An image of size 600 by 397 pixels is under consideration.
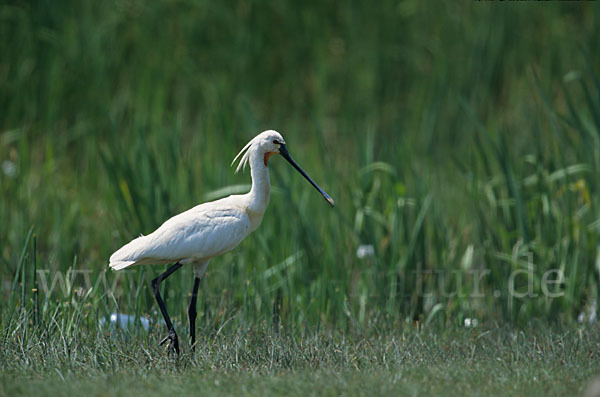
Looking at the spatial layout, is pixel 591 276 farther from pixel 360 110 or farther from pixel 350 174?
pixel 360 110

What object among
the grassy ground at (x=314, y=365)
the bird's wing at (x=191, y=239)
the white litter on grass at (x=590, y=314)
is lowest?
the white litter on grass at (x=590, y=314)

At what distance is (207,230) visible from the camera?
5023mm

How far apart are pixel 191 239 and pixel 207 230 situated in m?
0.11

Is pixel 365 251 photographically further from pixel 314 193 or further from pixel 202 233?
pixel 202 233

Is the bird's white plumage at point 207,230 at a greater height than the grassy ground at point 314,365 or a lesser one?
greater

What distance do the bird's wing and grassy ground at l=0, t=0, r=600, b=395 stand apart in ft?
1.70

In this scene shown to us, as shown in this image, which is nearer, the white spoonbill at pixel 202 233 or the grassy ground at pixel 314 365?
the grassy ground at pixel 314 365

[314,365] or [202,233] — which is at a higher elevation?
[202,233]

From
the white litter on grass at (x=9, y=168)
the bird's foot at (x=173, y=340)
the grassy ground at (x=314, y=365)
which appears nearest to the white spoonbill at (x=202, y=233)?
the bird's foot at (x=173, y=340)

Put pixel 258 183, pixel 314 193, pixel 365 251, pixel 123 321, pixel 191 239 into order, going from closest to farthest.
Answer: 1. pixel 191 239
2. pixel 258 183
3. pixel 123 321
4. pixel 365 251
5. pixel 314 193

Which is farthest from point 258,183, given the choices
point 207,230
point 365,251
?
point 365,251

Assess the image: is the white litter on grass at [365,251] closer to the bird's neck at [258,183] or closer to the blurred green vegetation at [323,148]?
the blurred green vegetation at [323,148]

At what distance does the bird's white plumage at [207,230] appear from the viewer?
4.96 m

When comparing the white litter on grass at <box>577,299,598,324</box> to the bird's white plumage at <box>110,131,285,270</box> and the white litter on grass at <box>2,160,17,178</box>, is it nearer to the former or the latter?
the bird's white plumage at <box>110,131,285,270</box>
